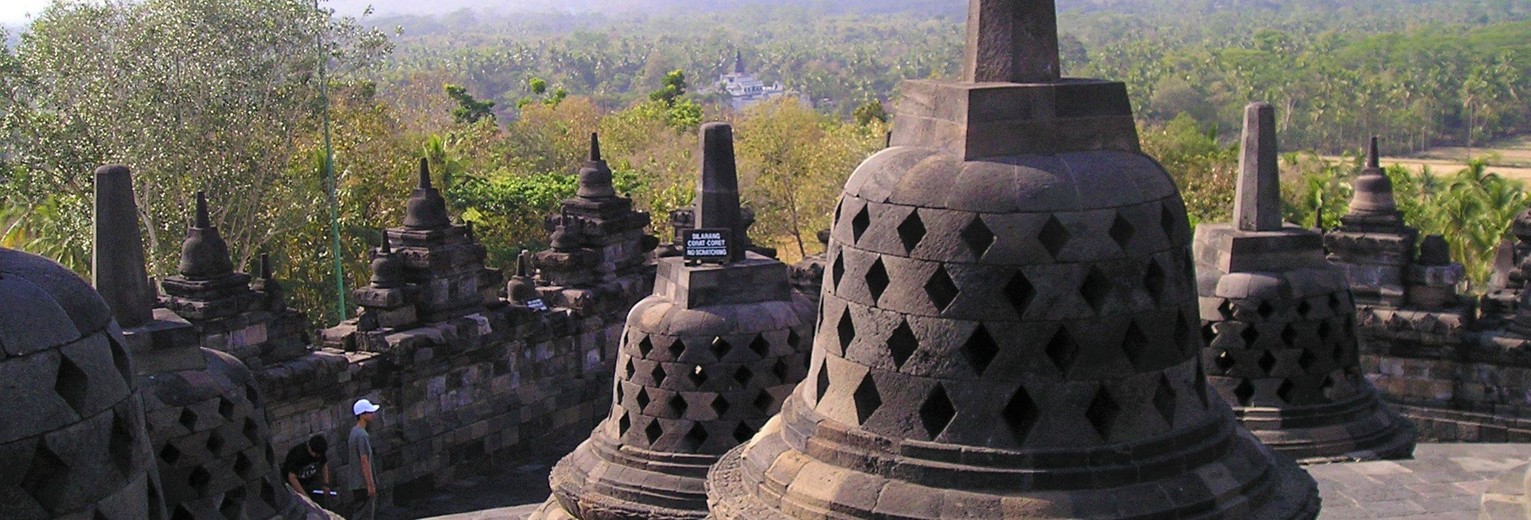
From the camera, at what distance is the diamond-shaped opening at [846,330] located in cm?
659

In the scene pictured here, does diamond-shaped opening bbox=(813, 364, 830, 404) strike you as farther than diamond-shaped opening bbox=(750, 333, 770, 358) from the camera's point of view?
No

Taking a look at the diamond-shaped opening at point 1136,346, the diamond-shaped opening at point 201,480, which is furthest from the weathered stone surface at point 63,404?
the diamond-shaped opening at point 201,480

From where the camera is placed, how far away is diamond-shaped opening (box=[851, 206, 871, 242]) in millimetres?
6578

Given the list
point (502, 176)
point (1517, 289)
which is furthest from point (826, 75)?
point (1517, 289)

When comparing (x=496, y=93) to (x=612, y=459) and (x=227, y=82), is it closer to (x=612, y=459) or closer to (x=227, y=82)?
(x=227, y=82)

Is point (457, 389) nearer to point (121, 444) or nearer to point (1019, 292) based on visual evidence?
point (1019, 292)

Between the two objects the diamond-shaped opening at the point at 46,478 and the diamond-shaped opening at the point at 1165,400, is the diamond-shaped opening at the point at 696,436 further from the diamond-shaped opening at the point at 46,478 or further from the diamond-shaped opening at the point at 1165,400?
the diamond-shaped opening at the point at 46,478

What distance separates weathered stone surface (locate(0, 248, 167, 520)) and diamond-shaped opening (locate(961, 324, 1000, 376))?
117 inches

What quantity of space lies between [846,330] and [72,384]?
9.86 ft

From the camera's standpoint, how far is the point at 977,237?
6203 millimetres

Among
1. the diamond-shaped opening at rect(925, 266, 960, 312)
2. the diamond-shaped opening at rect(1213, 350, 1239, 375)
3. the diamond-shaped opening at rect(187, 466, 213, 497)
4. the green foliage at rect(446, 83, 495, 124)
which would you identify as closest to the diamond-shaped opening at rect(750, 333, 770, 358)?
the diamond-shaped opening at rect(1213, 350, 1239, 375)

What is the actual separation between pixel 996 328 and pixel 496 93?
172 m

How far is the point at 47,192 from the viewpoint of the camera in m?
31.1

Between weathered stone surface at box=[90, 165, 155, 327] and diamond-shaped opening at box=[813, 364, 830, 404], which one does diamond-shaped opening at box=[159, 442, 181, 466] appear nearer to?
weathered stone surface at box=[90, 165, 155, 327]
